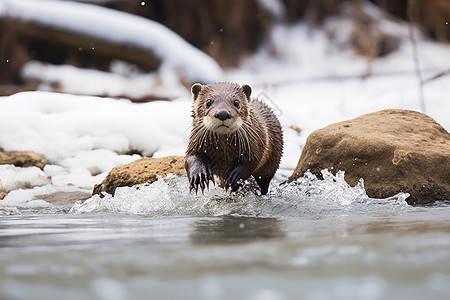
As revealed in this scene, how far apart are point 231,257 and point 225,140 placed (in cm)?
215

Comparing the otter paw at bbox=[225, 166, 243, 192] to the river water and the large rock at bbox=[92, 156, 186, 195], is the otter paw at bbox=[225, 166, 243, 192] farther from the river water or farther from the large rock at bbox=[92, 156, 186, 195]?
the large rock at bbox=[92, 156, 186, 195]

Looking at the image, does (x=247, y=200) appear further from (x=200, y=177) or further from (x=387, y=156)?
(x=387, y=156)

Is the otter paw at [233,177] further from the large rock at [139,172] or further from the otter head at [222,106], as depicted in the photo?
the large rock at [139,172]

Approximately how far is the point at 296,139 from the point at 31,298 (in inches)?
189

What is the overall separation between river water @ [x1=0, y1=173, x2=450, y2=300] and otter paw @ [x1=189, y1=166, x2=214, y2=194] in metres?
0.41

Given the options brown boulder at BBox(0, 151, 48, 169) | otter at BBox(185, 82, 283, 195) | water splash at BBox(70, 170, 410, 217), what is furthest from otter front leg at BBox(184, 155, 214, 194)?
brown boulder at BBox(0, 151, 48, 169)

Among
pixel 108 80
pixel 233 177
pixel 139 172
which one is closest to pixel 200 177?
pixel 233 177

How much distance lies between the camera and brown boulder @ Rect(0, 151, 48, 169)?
506 cm

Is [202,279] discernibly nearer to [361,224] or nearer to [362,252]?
[362,252]

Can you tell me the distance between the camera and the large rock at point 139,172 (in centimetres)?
435

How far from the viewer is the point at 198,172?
3.58 m

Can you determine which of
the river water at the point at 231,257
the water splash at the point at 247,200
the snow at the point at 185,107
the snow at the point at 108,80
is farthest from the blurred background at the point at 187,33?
the river water at the point at 231,257

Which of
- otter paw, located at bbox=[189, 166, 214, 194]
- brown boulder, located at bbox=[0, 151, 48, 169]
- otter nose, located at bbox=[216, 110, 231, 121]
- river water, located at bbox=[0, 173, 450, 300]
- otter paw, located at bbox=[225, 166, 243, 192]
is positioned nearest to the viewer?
river water, located at bbox=[0, 173, 450, 300]

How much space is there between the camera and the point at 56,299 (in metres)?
1.25
